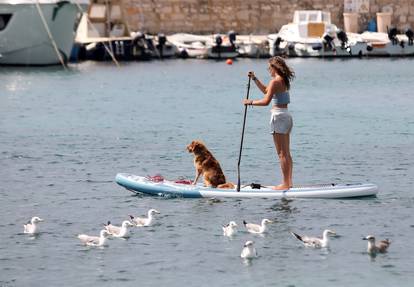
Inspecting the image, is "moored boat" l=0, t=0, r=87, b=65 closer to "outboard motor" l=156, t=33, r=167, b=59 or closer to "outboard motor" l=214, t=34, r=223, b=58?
"outboard motor" l=156, t=33, r=167, b=59

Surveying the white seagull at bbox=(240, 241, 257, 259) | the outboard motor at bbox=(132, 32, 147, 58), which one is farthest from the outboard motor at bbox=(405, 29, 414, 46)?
the white seagull at bbox=(240, 241, 257, 259)

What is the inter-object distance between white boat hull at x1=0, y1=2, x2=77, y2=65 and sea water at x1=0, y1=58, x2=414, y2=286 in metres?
10.7

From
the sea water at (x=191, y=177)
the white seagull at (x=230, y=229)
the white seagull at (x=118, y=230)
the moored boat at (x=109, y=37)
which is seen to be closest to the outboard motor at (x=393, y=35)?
the moored boat at (x=109, y=37)

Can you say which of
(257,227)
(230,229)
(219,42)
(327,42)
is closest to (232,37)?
(219,42)

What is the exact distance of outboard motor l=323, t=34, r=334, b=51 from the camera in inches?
2579

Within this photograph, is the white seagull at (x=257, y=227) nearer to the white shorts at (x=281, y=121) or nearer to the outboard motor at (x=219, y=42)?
the white shorts at (x=281, y=121)

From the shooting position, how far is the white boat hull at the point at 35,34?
60.6 metres

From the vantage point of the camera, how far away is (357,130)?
33.8 metres

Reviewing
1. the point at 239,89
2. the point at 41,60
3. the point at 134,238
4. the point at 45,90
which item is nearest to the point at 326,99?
the point at 239,89

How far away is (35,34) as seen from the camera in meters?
61.1

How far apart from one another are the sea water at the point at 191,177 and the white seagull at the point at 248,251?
0.38 ft

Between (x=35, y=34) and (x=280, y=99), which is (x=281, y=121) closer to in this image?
(x=280, y=99)

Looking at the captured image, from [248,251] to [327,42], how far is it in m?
49.9

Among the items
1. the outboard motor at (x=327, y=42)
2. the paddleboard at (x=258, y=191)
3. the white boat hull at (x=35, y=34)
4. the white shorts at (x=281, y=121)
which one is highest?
the white shorts at (x=281, y=121)
